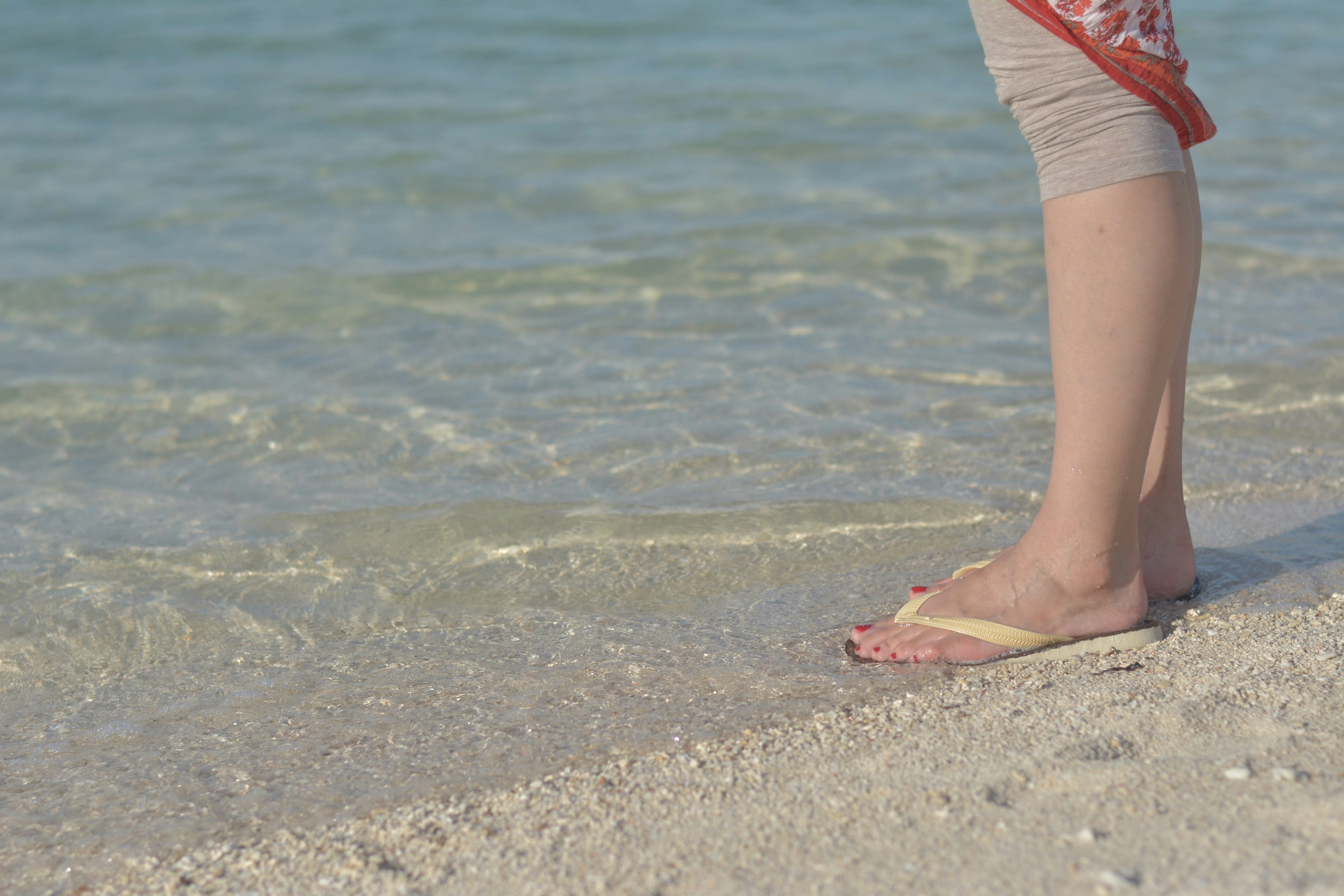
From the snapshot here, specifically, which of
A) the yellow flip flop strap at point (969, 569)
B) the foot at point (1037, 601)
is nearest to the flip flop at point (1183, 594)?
the yellow flip flop strap at point (969, 569)

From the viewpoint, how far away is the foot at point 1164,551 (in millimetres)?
2072

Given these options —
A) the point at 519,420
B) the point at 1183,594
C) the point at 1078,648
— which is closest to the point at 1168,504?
the point at 1183,594

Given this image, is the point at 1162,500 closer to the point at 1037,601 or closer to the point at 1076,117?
the point at 1037,601

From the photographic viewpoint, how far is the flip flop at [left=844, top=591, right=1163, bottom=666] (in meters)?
1.93

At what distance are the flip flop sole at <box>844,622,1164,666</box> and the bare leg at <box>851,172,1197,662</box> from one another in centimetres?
2

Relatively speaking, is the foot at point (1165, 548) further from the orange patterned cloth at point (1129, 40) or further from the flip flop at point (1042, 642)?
the orange patterned cloth at point (1129, 40)

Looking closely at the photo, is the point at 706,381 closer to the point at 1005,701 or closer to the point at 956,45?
the point at 1005,701

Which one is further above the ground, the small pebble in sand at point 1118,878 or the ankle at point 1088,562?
the ankle at point 1088,562

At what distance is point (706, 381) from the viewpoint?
370 centimetres

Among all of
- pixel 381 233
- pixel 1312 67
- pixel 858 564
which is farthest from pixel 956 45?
pixel 858 564

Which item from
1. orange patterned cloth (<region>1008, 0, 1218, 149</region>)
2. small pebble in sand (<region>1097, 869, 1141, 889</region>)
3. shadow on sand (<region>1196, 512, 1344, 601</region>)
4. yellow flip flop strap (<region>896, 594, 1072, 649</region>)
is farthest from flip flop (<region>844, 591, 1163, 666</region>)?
orange patterned cloth (<region>1008, 0, 1218, 149</region>)

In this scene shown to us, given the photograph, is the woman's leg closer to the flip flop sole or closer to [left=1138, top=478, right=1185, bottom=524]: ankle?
→ [left=1138, top=478, right=1185, bottom=524]: ankle

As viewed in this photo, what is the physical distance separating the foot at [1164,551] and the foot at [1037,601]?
0.09 metres

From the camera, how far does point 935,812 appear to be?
1495 mm
